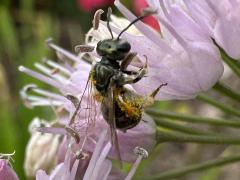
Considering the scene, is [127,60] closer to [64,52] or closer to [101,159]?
[101,159]

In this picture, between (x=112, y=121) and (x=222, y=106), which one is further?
(x=222, y=106)

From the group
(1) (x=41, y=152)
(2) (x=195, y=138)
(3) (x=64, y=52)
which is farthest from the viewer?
(1) (x=41, y=152)

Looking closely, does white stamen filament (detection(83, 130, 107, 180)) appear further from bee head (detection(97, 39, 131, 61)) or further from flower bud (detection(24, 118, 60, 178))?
flower bud (detection(24, 118, 60, 178))

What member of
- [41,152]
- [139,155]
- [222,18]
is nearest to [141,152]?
[139,155]

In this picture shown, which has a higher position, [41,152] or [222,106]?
[222,106]

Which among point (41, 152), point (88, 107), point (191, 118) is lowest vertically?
point (41, 152)

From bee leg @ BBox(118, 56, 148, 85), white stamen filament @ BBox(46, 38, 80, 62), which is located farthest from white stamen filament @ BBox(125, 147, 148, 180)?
white stamen filament @ BBox(46, 38, 80, 62)

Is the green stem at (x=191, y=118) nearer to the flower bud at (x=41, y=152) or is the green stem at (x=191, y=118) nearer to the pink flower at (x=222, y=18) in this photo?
the pink flower at (x=222, y=18)
